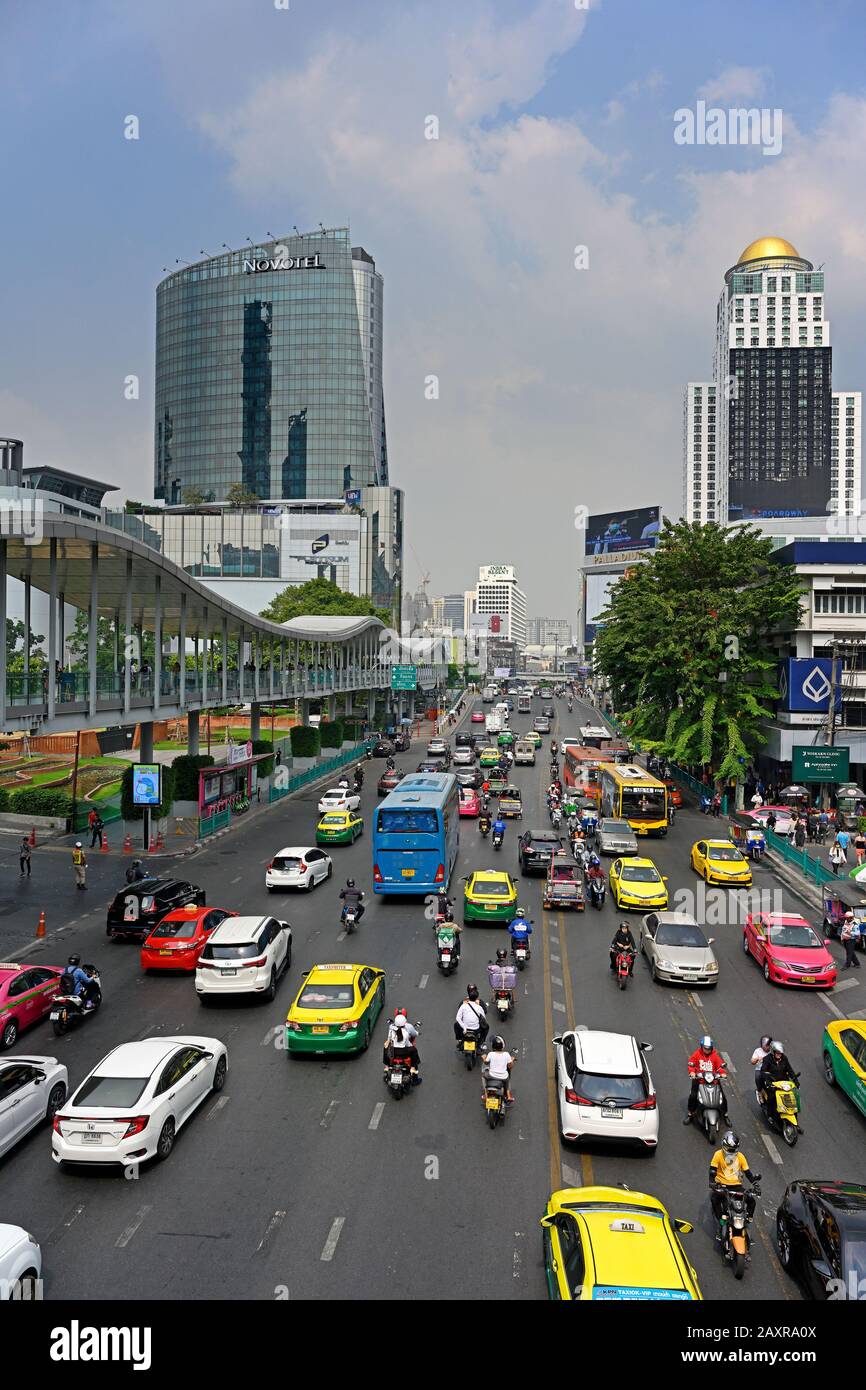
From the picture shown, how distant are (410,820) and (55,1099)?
1429 centimetres

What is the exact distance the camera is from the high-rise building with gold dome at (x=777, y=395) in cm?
16175

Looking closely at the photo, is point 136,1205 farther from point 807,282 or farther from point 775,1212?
point 807,282

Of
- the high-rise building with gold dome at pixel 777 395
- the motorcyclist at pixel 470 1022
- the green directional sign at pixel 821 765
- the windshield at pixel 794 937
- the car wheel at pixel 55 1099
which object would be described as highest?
the high-rise building with gold dome at pixel 777 395

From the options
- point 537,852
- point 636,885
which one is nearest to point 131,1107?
point 636,885

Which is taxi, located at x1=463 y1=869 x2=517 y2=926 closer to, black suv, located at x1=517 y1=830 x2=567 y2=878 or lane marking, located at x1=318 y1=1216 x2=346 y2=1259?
black suv, located at x1=517 y1=830 x2=567 y2=878

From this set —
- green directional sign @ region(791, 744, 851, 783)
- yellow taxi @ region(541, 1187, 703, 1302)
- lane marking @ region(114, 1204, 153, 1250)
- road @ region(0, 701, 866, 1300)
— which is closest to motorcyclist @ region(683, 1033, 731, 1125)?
road @ region(0, 701, 866, 1300)

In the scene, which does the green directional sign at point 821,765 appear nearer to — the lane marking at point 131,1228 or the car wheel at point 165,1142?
the car wheel at point 165,1142

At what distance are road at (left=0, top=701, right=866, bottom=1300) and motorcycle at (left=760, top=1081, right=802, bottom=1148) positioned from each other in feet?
0.69

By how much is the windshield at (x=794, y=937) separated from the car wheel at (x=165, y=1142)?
14585 millimetres

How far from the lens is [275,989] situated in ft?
68.8

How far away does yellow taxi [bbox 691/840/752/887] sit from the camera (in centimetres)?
3216

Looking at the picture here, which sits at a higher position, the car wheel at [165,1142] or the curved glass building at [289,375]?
the curved glass building at [289,375]

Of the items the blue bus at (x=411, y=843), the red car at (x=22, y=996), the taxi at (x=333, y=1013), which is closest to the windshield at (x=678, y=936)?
the blue bus at (x=411, y=843)
